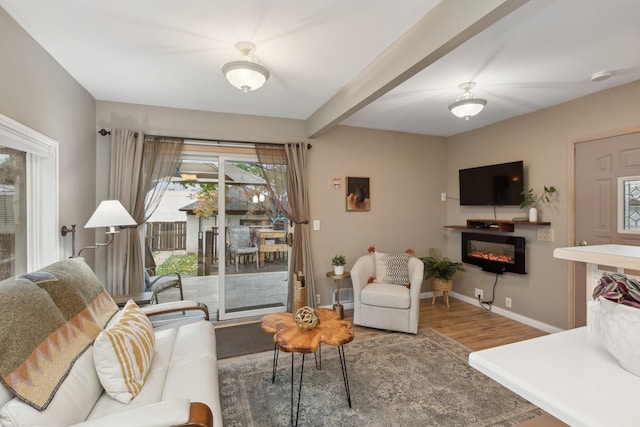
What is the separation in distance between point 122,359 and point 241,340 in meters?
1.78

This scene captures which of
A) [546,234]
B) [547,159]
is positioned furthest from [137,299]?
[547,159]

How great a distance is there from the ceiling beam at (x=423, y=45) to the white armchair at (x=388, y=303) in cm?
193

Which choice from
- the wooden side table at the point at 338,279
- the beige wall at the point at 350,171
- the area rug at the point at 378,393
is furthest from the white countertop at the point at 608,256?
the beige wall at the point at 350,171

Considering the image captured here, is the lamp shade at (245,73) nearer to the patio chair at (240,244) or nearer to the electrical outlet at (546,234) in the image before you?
the patio chair at (240,244)

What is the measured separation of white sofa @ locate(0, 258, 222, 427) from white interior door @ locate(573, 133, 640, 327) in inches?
145

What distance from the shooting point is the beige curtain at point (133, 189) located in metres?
3.17

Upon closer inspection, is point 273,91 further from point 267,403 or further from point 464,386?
point 464,386

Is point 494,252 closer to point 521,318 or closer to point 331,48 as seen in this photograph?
point 521,318

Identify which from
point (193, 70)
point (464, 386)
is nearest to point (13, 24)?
point (193, 70)

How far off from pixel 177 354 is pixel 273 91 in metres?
2.44

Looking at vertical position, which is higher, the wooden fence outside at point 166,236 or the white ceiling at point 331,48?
the white ceiling at point 331,48

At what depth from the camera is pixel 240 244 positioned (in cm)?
387

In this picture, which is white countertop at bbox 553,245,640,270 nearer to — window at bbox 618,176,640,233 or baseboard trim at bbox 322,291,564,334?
window at bbox 618,176,640,233

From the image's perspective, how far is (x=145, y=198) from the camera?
334 cm
